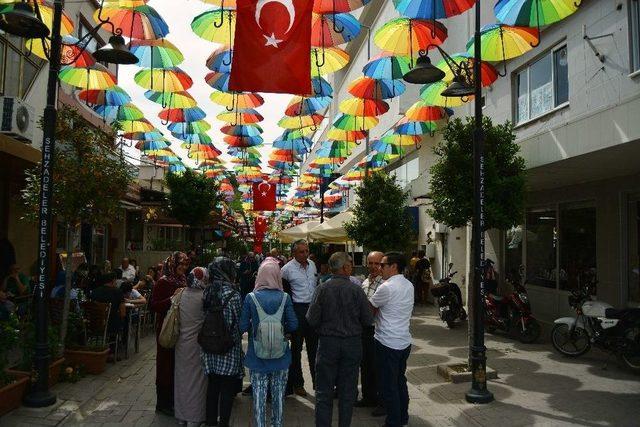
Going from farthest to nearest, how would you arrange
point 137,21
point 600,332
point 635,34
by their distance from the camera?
point 137,21
point 635,34
point 600,332

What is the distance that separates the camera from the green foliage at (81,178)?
786 centimetres

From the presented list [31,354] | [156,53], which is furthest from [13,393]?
[156,53]

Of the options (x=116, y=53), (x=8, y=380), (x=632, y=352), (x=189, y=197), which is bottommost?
(x=8, y=380)

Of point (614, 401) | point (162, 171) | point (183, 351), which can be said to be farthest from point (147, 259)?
point (614, 401)

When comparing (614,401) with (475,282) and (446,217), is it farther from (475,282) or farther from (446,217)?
(446,217)

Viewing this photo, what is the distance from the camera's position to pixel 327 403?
5.29 meters

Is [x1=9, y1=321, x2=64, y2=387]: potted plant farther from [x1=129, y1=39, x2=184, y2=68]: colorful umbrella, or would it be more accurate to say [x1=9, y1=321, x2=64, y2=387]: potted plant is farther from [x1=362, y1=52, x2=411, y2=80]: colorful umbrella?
[x1=362, y1=52, x2=411, y2=80]: colorful umbrella

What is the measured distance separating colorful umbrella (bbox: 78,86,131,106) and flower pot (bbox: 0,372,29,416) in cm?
886

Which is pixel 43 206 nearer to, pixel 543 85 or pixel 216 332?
pixel 216 332

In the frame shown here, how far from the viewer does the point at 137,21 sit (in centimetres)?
948

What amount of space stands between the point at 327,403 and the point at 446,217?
522 centimetres

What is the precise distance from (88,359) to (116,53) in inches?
180

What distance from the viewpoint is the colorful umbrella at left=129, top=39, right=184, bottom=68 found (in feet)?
34.7

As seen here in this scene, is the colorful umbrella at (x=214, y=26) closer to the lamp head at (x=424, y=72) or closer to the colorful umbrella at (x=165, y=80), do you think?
the colorful umbrella at (x=165, y=80)
